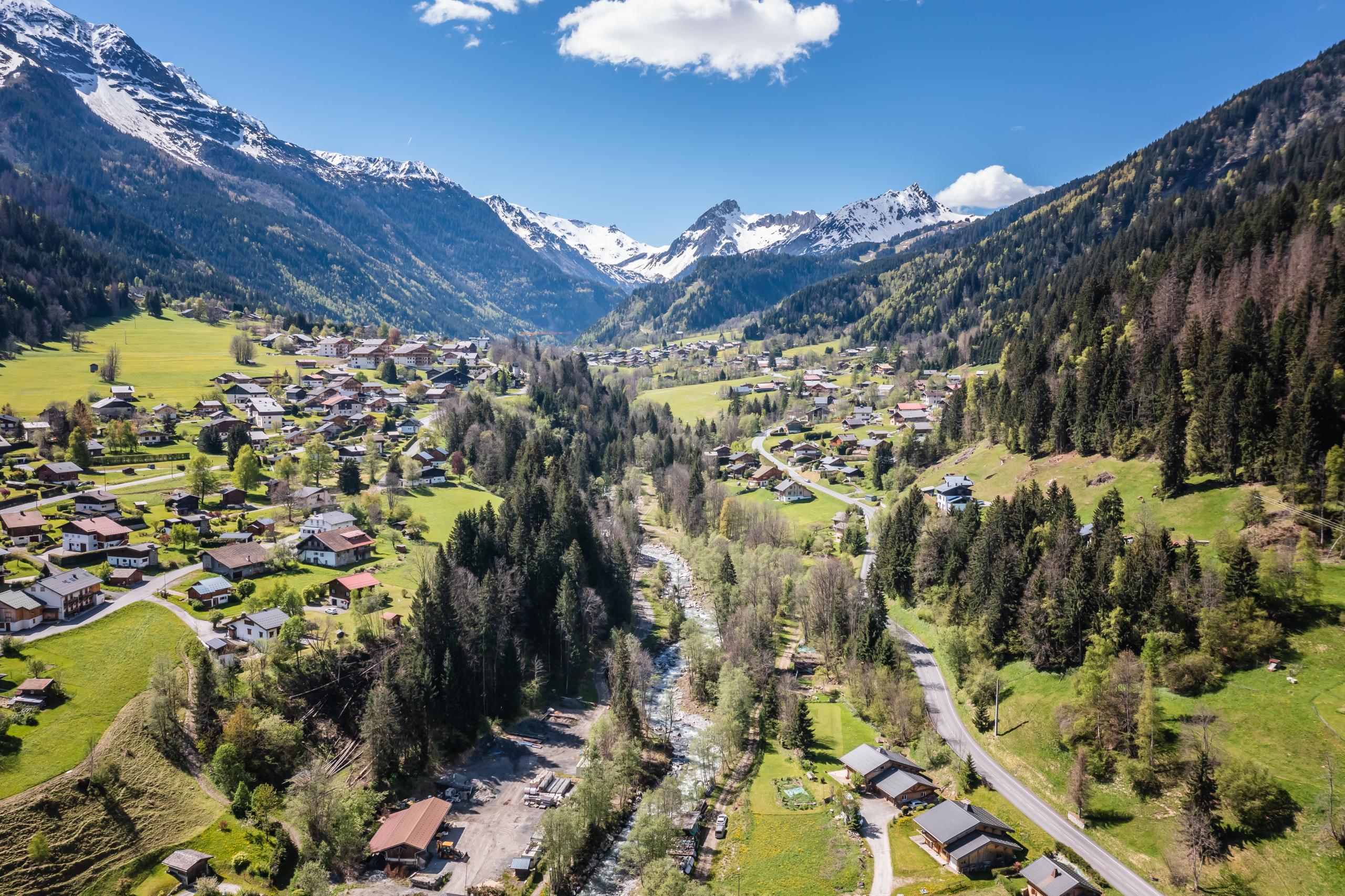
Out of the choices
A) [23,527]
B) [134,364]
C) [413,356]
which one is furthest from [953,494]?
[134,364]

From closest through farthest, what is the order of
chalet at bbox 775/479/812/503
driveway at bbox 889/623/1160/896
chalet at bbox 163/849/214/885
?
driveway at bbox 889/623/1160/896
chalet at bbox 163/849/214/885
chalet at bbox 775/479/812/503

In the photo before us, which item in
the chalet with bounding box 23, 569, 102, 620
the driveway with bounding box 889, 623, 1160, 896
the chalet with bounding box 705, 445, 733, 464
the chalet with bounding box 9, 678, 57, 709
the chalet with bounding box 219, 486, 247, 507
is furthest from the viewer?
the chalet with bounding box 705, 445, 733, 464

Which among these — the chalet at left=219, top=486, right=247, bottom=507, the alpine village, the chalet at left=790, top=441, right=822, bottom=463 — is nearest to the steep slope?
the alpine village

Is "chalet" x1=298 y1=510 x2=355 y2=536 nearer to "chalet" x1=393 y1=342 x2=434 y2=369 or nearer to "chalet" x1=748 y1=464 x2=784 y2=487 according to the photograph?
"chalet" x1=748 y1=464 x2=784 y2=487

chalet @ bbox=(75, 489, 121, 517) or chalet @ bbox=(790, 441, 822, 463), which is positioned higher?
chalet @ bbox=(75, 489, 121, 517)

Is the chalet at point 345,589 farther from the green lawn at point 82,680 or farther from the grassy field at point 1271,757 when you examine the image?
the grassy field at point 1271,757

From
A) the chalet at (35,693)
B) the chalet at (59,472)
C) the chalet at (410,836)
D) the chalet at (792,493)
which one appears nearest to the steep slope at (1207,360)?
the chalet at (792,493)
